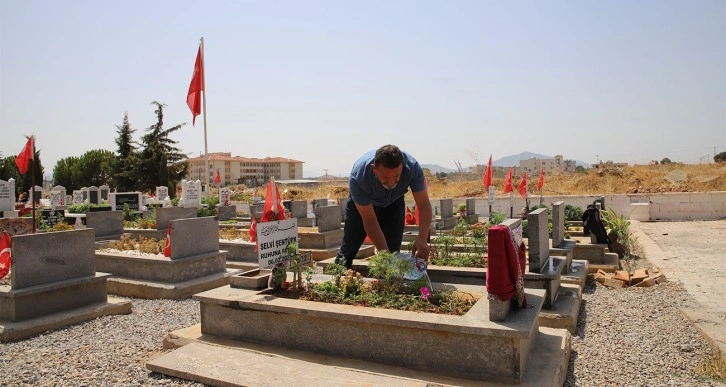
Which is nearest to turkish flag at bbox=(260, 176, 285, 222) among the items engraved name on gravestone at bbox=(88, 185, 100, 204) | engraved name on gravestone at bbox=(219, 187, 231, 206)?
engraved name on gravestone at bbox=(219, 187, 231, 206)

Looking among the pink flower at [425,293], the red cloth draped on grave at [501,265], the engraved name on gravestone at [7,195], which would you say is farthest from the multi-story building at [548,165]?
the red cloth draped on grave at [501,265]

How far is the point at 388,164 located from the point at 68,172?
61.4 metres

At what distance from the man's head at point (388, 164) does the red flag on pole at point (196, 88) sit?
44.7 ft

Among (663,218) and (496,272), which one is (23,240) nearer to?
(496,272)

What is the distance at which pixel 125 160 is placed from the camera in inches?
1692

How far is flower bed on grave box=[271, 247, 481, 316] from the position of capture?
378 centimetres

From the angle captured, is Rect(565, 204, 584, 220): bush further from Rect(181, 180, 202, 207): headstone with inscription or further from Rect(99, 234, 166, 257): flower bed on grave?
Rect(181, 180, 202, 207): headstone with inscription

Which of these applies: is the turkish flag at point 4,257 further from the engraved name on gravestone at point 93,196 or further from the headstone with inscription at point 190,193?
the engraved name on gravestone at point 93,196

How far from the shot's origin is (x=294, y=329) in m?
3.89

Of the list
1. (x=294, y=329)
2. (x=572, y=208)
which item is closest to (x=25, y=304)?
(x=294, y=329)

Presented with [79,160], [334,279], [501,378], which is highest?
[79,160]

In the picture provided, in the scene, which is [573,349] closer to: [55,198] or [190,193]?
[190,193]

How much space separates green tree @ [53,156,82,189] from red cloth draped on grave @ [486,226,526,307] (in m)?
59.6

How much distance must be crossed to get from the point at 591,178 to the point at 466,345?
123 feet
